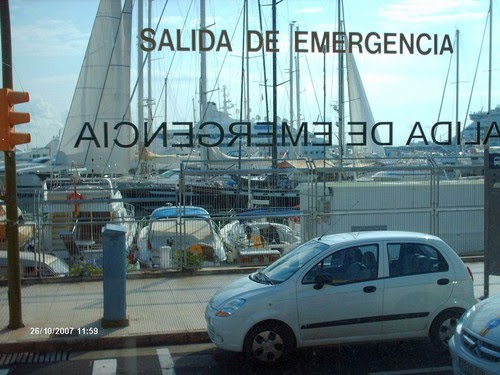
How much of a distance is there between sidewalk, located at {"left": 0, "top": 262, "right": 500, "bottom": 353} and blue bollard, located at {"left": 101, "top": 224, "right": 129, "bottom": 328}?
175 millimetres

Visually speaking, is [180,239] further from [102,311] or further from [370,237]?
[370,237]

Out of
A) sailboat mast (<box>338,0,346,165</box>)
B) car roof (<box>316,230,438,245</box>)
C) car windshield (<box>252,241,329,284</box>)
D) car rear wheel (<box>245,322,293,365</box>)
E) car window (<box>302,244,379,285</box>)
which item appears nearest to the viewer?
car rear wheel (<box>245,322,293,365</box>)

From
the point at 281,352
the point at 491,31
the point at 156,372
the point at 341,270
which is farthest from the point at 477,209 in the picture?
the point at 491,31

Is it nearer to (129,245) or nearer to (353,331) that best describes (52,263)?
(129,245)

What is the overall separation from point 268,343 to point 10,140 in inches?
171

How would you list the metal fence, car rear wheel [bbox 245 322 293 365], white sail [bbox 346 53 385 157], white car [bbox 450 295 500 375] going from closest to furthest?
white car [bbox 450 295 500 375]
car rear wheel [bbox 245 322 293 365]
the metal fence
white sail [bbox 346 53 385 157]

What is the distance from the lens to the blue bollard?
9.25 meters

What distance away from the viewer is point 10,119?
28.5 ft

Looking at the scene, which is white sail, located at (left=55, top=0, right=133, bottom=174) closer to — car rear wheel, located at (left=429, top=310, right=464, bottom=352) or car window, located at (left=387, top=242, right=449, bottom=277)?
car window, located at (left=387, top=242, right=449, bottom=277)

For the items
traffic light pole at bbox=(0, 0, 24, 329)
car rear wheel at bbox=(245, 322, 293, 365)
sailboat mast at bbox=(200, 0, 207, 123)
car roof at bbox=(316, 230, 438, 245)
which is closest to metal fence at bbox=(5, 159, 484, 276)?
traffic light pole at bbox=(0, 0, 24, 329)

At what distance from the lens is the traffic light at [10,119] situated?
859cm

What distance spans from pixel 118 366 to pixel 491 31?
19439 millimetres

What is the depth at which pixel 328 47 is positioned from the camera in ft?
54.5

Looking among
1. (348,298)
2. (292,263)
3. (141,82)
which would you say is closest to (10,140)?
(292,263)
